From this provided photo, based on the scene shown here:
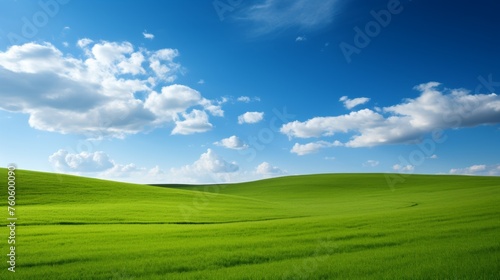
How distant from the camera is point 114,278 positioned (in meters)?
9.06

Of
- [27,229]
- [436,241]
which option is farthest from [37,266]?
[436,241]

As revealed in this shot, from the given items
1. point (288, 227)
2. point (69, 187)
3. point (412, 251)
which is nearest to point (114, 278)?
point (412, 251)

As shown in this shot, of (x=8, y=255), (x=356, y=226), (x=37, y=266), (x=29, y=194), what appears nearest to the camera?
(x=37, y=266)

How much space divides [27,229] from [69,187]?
22.0 meters

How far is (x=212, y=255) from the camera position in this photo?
11.3 m

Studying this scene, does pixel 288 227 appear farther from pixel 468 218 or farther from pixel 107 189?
pixel 107 189

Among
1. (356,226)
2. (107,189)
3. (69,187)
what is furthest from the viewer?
(107,189)

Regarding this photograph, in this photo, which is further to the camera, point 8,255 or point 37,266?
point 8,255

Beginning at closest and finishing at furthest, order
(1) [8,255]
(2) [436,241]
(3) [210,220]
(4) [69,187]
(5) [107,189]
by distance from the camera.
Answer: (1) [8,255] → (2) [436,241] → (3) [210,220] → (4) [69,187] → (5) [107,189]

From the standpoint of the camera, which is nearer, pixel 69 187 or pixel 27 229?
pixel 27 229

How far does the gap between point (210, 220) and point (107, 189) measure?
21.1 meters

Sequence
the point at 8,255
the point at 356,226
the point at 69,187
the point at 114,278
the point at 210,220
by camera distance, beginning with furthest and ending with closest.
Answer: the point at 69,187, the point at 210,220, the point at 356,226, the point at 8,255, the point at 114,278

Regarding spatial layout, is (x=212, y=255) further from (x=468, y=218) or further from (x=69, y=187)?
(x=69, y=187)

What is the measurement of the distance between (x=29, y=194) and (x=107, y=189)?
972 cm
